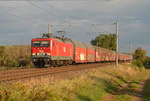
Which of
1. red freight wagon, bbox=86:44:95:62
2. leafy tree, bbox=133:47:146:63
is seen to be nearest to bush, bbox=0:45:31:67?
red freight wagon, bbox=86:44:95:62

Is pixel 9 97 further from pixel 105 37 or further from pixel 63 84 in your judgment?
pixel 105 37

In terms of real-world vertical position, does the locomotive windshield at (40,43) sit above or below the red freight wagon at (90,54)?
above

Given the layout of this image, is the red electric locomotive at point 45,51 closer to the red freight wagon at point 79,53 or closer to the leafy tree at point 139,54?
the red freight wagon at point 79,53

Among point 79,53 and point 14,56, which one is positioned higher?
point 79,53

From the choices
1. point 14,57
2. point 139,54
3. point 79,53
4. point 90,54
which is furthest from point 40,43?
point 139,54

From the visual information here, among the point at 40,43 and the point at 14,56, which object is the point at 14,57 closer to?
the point at 14,56

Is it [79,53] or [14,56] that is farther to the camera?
[79,53]

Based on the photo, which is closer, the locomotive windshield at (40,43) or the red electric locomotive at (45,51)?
the red electric locomotive at (45,51)

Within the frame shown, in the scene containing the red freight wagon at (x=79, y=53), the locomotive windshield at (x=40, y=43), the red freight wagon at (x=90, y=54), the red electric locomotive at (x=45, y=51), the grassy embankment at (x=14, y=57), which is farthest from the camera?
the red freight wagon at (x=90, y=54)

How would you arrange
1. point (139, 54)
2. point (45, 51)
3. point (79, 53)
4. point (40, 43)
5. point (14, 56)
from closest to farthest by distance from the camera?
point (45, 51) → point (40, 43) → point (14, 56) → point (79, 53) → point (139, 54)

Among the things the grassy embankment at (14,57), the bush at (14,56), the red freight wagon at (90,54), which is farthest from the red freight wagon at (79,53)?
the bush at (14,56)

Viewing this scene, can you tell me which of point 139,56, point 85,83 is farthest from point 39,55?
point 139,56

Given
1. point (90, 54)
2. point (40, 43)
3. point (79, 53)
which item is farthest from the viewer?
point (90, 54)

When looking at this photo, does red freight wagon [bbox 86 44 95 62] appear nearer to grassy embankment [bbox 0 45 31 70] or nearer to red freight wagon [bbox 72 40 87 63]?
red freight wagon [bbox 72 40 87 63]
